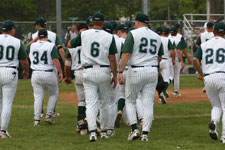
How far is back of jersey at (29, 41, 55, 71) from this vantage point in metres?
12.1

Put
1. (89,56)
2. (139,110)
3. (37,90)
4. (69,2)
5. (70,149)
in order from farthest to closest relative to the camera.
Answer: (69,2), (37,90), (139,110), (89,56), (70,149)

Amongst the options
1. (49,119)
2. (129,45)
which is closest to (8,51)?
(129,45)

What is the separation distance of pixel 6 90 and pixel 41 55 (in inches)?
71.4

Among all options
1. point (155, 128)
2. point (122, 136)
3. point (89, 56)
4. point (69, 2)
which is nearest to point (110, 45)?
point (89, 56)

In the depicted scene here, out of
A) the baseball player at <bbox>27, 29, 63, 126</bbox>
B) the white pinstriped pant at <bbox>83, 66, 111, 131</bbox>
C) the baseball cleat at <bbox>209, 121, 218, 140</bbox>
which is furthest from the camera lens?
the baseball player at <bbox>27, 29, 63, 126</bbox>

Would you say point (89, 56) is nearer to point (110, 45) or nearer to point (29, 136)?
point (110, 45)

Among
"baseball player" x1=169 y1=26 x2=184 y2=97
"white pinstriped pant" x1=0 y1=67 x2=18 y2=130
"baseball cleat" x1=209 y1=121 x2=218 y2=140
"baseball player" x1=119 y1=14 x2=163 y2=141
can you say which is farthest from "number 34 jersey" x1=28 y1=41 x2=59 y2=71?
"baseball player" x1=169 y1=26 x2=184 y2=97

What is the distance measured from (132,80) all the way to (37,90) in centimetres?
332

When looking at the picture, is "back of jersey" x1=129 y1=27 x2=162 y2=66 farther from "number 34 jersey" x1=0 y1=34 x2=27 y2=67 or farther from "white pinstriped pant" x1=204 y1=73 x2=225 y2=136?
"number 34 jersey" x1=0 y1=34 x2=27 y2=67

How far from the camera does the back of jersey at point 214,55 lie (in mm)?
9602

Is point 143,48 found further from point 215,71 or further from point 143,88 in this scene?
point 215,71

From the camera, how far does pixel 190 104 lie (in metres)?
16.1

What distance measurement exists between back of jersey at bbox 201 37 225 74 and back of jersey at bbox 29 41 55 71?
3736mm

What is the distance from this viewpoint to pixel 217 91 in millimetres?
9688
